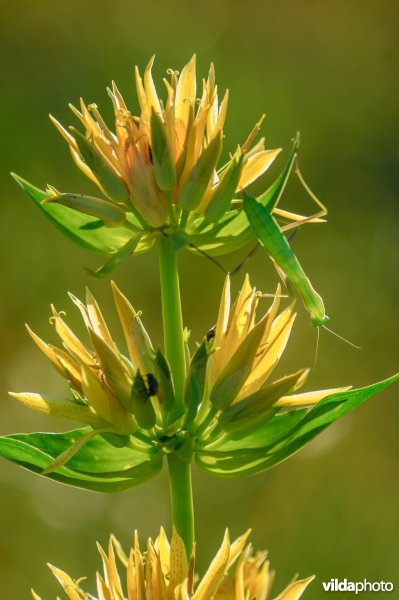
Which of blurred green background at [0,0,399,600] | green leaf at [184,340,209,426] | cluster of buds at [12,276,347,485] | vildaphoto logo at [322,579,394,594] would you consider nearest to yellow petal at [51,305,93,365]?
cluster of buds at [12,276,347,485]

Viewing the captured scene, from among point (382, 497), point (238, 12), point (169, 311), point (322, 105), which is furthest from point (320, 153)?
point (169, 311)

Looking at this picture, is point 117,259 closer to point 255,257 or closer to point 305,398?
point 305,398

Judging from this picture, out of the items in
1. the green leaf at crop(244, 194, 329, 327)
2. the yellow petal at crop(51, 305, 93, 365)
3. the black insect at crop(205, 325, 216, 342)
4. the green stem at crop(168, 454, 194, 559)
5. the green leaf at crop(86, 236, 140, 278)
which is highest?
the green leaf at crop(244, 194, 329, 327)

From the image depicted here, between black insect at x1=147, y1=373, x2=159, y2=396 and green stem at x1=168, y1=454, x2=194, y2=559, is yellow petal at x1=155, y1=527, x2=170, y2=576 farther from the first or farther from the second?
black insect at x1=147, y1=373, x2=159, y2=396

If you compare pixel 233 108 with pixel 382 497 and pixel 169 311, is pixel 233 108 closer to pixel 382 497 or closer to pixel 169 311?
pixel 382 497

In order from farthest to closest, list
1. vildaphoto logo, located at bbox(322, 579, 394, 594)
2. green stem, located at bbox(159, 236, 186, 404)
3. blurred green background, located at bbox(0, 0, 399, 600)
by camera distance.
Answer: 1. blurred green background, located at bbox(0, 0, 399, 600)
2. vildaphoto logo, located at bbox(322, 579, 394, 594)
3. green stem, located at bbox(159, 236, 186, 404)
